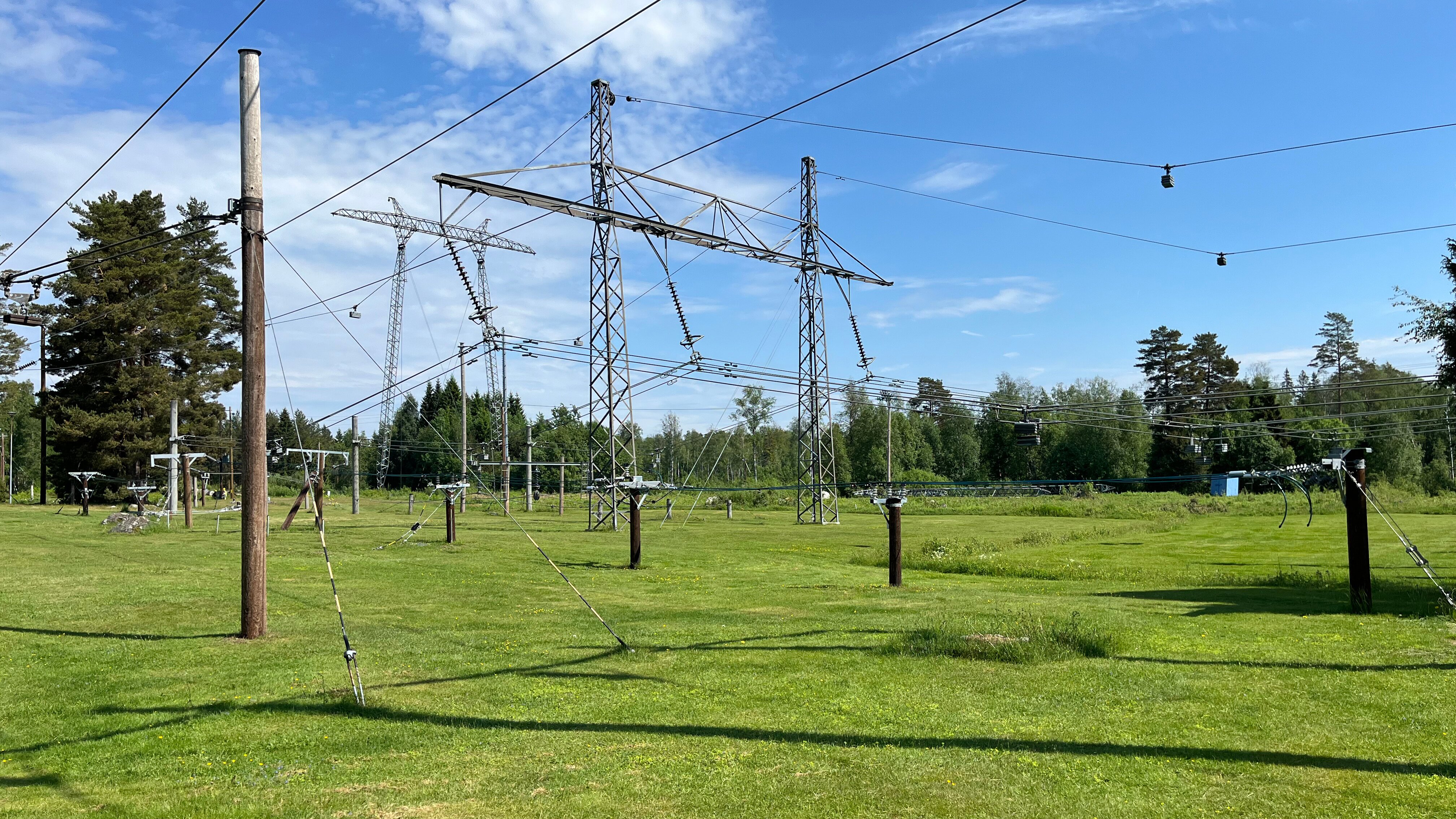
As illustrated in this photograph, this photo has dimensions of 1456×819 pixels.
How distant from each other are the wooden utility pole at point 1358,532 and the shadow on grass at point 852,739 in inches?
317

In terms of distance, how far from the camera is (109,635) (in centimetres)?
1194

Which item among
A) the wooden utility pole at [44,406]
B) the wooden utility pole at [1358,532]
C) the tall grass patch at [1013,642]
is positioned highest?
the wooden utility pole at [44,406]

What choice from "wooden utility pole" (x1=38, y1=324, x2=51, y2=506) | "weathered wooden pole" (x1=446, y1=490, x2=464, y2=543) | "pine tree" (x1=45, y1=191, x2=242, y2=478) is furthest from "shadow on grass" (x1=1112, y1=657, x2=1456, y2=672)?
"wooden utility pole" (x1=38, y1=324, x2=51, y2=506)

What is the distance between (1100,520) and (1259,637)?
1424 inches

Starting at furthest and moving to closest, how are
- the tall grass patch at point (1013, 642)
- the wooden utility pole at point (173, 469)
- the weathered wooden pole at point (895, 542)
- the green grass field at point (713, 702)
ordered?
the wooden utility pole at point (173, 469)
the weathered wooden pole at point (895, 542)
the tall grass patch at point (1013, 642)
the green grass field at point (713, 702)

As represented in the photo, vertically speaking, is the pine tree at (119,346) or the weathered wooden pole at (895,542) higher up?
the pine tree at (119,346)

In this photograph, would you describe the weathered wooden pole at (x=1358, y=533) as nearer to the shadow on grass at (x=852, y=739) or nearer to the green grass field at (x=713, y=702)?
the green grass field at (x=713, y=702)

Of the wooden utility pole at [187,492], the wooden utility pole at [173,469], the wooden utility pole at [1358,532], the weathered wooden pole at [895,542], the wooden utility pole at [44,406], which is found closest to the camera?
the wooden utility pole at [1358,532]

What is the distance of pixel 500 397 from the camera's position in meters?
127

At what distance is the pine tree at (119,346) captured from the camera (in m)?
50.4

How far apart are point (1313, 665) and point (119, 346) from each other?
191 feet

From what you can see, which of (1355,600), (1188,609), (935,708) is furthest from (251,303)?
(1355,600)

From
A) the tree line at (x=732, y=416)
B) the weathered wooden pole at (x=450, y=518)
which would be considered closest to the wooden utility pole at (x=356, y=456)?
the tree line at (x=732, y=416)

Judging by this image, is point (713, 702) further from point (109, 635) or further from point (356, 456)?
point (356, 456)
